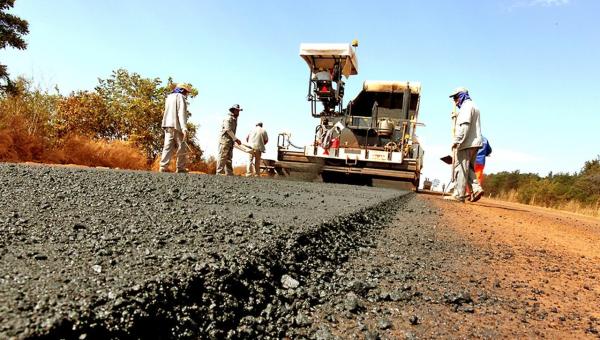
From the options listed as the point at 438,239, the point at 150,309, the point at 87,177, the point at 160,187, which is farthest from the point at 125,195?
the point at 438,239

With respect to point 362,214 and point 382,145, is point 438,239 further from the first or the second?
point 382,145

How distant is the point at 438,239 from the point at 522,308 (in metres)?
1.37

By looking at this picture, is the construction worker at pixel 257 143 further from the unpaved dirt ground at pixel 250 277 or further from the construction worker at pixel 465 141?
the unpaved dirt ground at pixel 250 277

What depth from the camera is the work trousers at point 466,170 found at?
6.76 meters

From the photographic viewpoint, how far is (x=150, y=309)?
1.15 metres

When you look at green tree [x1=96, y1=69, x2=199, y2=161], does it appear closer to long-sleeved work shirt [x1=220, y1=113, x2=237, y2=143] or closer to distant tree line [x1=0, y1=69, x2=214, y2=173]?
distant tree line [x1=0, y1=69, x2=214, y2=173]

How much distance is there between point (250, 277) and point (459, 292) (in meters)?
0.97

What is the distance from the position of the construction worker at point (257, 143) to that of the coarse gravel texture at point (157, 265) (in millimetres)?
8110

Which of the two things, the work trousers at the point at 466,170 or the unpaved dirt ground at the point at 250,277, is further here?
the work trousers at the point at 466,170

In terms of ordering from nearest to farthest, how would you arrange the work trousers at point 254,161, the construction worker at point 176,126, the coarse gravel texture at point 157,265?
the coarse gravel texture at point 157,265 → the construction worker at point 176,126 → the work trousers at point 254,161

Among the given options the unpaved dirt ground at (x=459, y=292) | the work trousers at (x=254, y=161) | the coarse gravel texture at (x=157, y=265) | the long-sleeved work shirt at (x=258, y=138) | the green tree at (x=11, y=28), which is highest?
the green tree at (x=11, y=28)

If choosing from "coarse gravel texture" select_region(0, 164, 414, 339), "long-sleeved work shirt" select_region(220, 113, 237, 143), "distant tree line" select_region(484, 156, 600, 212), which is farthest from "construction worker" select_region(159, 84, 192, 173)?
"distant tree line" select_region(484, 156, 600, 212)

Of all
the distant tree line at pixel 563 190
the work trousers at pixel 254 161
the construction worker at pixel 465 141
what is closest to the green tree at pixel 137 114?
the work trousers at pixel 254 161

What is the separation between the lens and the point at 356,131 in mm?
11102
